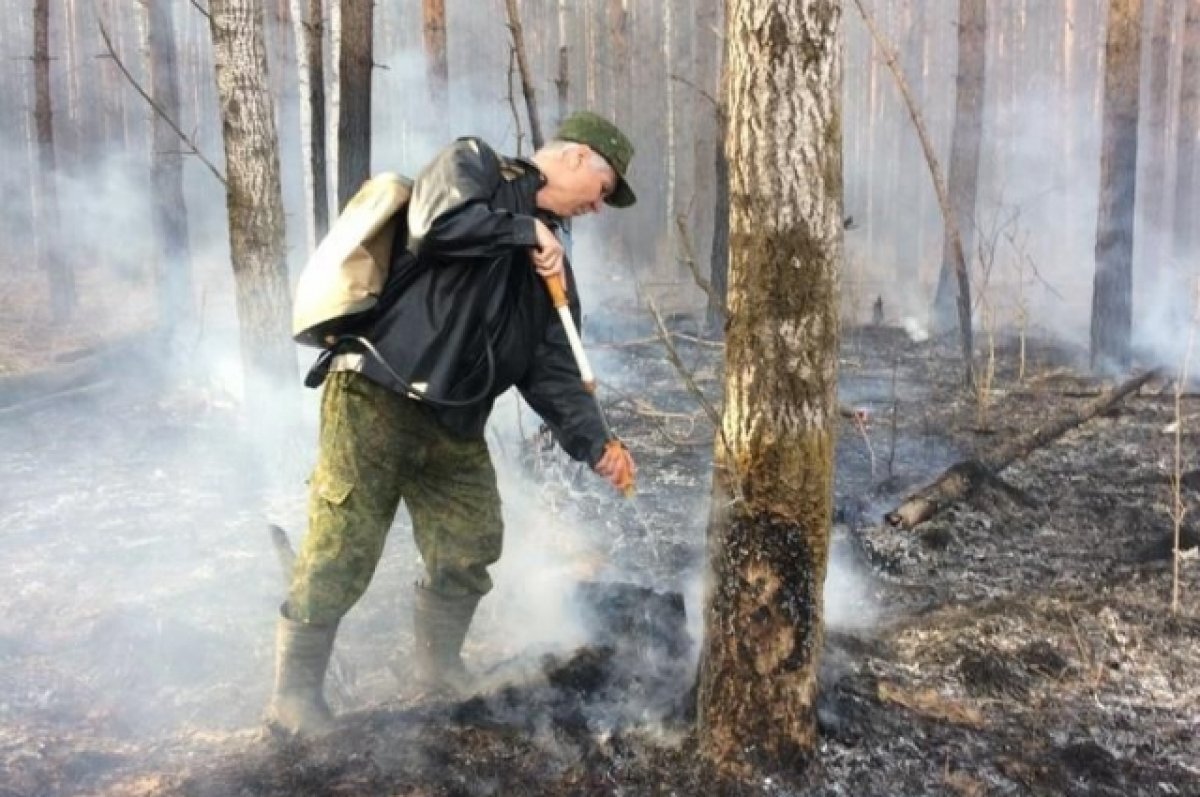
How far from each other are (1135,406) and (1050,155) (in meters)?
21.9

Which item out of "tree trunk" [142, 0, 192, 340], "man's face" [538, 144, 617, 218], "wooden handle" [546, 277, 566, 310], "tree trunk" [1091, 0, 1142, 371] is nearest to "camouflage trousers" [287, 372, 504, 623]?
"wooden handle" [546, 277, 566, 310]

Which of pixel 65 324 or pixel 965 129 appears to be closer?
pixel 965 129

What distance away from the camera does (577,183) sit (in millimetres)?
3154

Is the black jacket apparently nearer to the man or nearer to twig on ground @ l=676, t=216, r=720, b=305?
the man

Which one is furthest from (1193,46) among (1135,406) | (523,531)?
(523,531)

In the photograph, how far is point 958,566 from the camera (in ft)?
15.8

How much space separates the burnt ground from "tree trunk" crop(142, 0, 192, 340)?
556cm

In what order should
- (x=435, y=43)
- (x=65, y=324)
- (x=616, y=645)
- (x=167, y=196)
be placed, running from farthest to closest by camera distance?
(x=65, y=324), (x=435, y=43), (x=167, y=196), (x=616, y=645)

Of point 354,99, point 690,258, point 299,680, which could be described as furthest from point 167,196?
point 690,258

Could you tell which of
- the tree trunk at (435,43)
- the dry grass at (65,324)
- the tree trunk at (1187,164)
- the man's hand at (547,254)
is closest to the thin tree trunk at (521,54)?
the man's hand at (547,254)

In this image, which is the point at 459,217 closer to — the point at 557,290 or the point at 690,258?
the point at 557,290

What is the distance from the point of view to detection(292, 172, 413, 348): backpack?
9.74 ft

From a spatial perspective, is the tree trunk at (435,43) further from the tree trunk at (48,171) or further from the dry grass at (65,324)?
the dry grass at (65,324)

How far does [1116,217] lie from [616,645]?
365 inches
